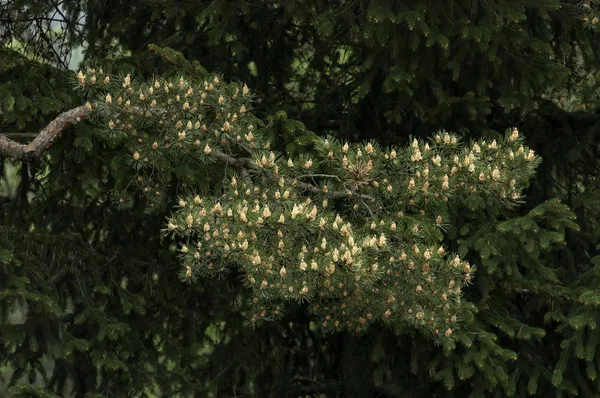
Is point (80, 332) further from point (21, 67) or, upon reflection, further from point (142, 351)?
point (21, 67)

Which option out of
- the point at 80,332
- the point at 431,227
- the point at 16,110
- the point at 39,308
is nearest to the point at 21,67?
the point at 16,110

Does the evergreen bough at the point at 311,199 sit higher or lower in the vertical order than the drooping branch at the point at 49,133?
lower

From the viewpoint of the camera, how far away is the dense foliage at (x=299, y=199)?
4746 mm

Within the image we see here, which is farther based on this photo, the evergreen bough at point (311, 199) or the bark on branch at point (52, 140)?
the bark on branch at point (52, 140)

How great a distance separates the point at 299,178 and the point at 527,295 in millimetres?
2410

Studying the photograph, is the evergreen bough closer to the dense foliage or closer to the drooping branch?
the dense foliage

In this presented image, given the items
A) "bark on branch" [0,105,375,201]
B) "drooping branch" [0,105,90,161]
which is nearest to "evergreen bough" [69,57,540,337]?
"bark on branch" [0,105,375,201]

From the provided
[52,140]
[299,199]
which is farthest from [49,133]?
[299,199]

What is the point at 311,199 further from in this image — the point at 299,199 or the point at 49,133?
the point at 49,133

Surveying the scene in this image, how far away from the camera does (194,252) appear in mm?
4363

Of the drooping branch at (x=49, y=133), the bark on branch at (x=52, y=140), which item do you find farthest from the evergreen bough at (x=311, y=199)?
the drooping branch at (x=49, y=133)

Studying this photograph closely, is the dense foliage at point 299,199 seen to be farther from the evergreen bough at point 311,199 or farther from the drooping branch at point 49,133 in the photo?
the drooping branch at point 49,133

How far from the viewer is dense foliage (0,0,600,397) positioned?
15.6ft

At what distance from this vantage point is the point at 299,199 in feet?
15.0
